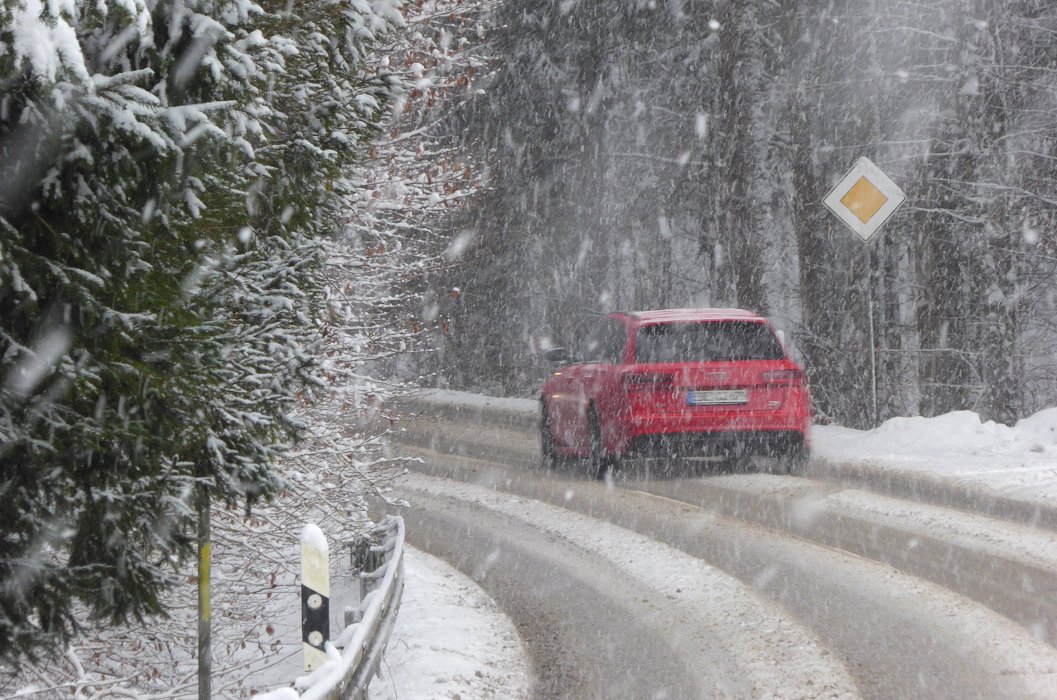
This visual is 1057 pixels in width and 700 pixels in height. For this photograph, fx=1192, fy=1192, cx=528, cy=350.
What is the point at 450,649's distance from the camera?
22.5 feet

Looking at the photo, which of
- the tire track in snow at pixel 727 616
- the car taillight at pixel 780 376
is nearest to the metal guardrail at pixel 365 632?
the tire track in snow at pixel 727 616

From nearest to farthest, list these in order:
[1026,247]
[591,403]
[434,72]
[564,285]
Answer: [434,72] < [591,403] < [1026,247] < [564,285]

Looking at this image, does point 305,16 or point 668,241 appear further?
point 668,241

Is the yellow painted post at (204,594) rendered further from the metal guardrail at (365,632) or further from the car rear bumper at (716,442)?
the car rear bumper at (716,442)

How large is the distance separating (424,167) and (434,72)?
1057 mm

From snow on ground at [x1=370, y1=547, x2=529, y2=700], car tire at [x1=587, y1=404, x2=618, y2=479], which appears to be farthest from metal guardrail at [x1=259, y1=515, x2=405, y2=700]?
car tire at [x1=587, y1=404, x2=618, y2=479]

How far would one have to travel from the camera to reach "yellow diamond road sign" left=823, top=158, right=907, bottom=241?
14023mm

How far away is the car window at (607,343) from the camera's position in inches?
507

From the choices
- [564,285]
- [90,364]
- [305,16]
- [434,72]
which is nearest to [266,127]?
[305,16]

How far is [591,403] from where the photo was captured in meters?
13.2

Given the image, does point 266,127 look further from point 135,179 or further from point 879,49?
point 879,49

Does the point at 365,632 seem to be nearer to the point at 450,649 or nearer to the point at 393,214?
the point at 450,649

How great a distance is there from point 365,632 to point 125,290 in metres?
1.84

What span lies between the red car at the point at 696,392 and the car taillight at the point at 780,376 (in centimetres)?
1
